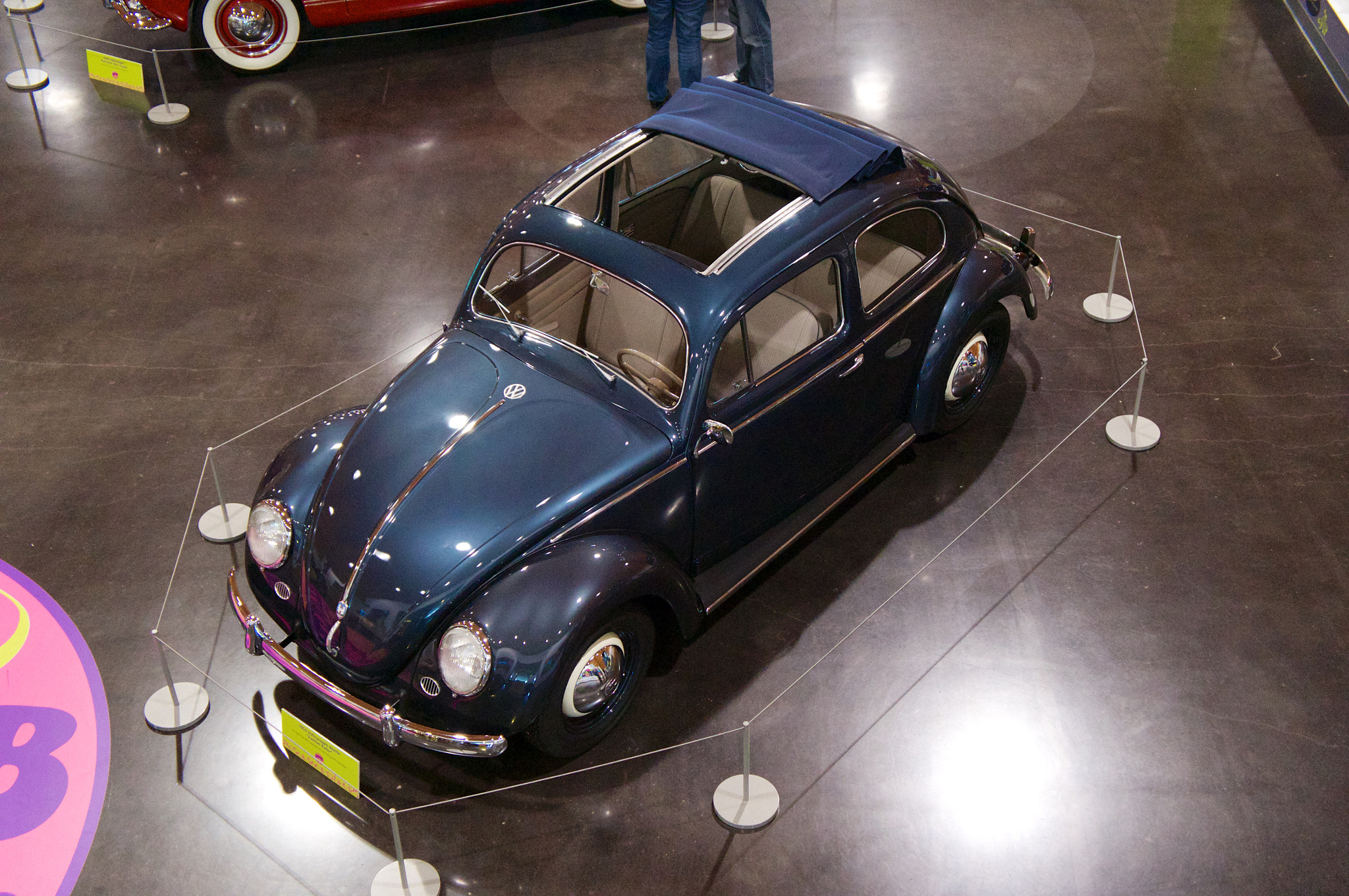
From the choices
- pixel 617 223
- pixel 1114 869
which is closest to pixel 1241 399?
pixel 1114 869

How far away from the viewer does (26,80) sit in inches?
309

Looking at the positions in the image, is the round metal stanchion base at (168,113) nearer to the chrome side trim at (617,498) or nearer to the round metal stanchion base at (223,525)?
the round metal stanchion base at (223,525)

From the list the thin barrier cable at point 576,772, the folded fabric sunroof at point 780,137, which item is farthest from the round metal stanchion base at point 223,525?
the folded fabric sunroof at point 780,137

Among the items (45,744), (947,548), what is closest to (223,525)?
(45,744)

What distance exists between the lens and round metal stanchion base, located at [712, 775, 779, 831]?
3.90 metres

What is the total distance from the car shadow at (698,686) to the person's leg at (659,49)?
334cm

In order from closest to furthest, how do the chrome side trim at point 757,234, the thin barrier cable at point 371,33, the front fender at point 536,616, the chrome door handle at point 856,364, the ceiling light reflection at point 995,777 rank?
the front fender at point 536,616, the ceiling light reflection at point 995,777, the chrome side trim at point 757,234, the chrome door handle at point 856,364, the thin barrier cable at point 371,33

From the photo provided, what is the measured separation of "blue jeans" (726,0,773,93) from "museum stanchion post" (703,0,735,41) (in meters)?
0.79

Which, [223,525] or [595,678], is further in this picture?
[223,525]

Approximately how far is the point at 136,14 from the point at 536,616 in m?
5.86

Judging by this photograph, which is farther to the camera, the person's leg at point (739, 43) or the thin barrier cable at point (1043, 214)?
the person's leg at point (739, 43)

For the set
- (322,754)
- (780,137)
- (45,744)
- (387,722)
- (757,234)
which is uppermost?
(780,137)

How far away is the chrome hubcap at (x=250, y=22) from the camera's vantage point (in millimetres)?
7805

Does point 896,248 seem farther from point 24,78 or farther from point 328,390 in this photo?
point 24,78
